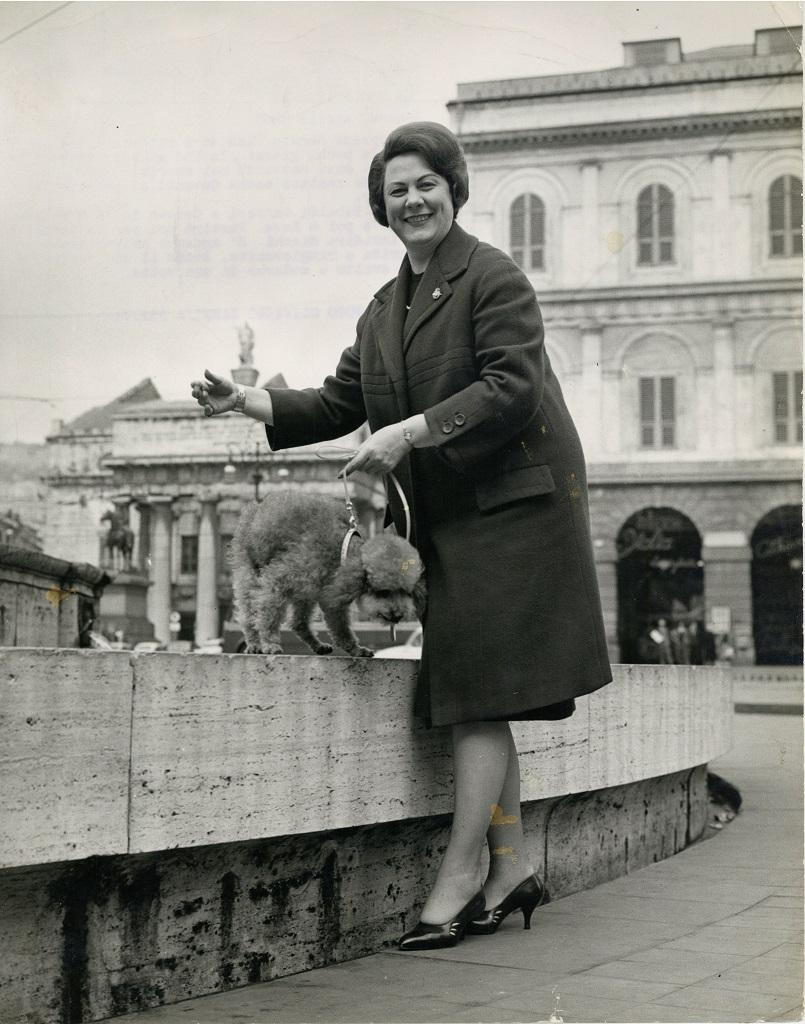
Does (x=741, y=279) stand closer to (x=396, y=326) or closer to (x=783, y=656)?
(x=783, y=656)

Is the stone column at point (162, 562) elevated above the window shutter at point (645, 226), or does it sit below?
below

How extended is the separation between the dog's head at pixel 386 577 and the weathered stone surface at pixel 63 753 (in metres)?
0.84

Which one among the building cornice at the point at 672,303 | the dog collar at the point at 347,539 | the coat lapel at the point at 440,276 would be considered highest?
the building cornice at the point at 672,303

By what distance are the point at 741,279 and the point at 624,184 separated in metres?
4.94

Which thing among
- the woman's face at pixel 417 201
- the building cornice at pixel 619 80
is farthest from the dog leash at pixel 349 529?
the building cornice at pixel 619 80

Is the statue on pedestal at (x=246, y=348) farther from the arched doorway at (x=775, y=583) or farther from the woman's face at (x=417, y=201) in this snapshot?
the arched doorway at (x=775, y=583)

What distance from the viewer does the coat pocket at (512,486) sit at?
355 cm

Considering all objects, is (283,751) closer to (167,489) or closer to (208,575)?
(167,489)

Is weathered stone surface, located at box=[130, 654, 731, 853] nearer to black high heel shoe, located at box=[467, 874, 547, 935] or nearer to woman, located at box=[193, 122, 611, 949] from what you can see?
woman, located at box=[193, 122, 611, 949]

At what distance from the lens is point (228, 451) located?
156 ft

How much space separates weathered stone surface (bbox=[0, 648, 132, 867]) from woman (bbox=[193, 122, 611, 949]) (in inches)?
36.4

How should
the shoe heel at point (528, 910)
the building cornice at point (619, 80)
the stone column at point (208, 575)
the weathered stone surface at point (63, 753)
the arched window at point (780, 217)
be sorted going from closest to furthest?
the weathered stone surface at point (63, 753)
the shoe heel at point (528, 910)
the arched window at point (780, 217)
the building cornice at point (619, 80)
the stone column at point (208, 575)

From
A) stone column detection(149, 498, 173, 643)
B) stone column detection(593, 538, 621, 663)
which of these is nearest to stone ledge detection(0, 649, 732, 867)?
stone column detection(593, 538, 621, 663)

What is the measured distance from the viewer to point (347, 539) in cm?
364
